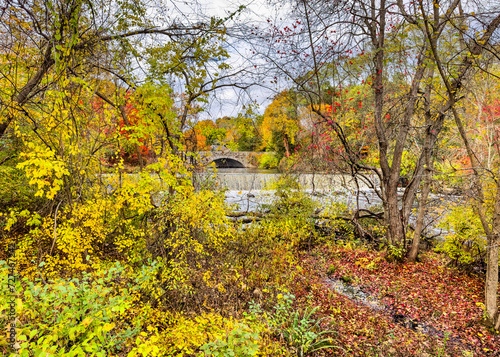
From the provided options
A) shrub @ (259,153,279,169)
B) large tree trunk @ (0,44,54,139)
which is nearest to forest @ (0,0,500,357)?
large tree trunk @ (0,44,54,139)

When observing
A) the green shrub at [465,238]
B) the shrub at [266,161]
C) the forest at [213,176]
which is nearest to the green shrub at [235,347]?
the forest at [213,176]

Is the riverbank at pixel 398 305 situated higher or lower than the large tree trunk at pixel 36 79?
lower

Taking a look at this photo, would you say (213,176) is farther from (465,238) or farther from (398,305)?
(465,238)

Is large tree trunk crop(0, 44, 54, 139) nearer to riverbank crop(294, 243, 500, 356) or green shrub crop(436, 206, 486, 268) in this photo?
riverbank crop(294, 243, 500, 356)

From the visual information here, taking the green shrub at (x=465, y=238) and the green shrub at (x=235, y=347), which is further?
the green shrub at (x=465, y=238)

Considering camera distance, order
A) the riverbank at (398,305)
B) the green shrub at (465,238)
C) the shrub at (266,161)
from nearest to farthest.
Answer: the riverbank at (398,305)
the green shrub at (465,238)
the shrub at (266,161)

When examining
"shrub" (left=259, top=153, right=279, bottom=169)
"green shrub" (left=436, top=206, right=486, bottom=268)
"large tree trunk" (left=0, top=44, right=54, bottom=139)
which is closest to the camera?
"large tree trunk" (left=0, top=44, right=54, bottom=139)

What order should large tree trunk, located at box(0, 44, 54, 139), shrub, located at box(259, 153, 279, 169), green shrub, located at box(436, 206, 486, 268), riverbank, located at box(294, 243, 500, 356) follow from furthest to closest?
1. shrub, located at box(259, 153, 279, 169)
2. green shrub, located at box(436, 206, 486, 268)
3. riverbank, located at box(294, 243, 500, 356)
4. large tree trunk, located at box(0, 44, 54, 139)

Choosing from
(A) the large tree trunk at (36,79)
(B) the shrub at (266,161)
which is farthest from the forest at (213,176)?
(B) the shrub at (266,161)

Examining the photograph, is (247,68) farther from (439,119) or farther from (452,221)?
(452,221)

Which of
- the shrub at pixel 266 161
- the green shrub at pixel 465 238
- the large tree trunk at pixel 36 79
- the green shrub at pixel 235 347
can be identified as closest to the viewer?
the green shrub at pixel 235 347

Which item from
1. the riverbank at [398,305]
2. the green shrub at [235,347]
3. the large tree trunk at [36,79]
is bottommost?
the riverbank at [398,305]

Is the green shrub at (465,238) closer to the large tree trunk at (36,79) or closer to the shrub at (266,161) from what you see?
the large tree trunk at (36,79)

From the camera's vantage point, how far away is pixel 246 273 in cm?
453
